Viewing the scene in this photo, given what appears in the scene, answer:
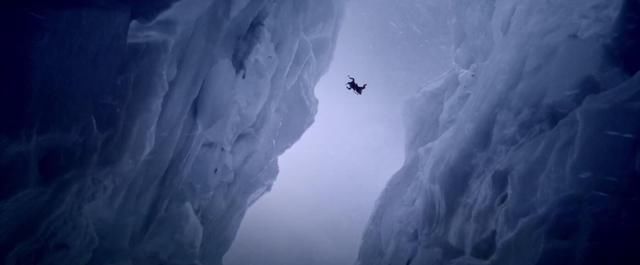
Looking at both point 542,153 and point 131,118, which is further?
point 131,118

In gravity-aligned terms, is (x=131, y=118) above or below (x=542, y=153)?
below

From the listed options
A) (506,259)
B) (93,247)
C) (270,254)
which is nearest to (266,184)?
(270,254)

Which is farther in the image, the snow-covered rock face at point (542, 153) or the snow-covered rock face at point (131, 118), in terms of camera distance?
the snow-covered rock face at point (542, 153)

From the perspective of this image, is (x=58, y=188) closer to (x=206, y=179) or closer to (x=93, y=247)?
(x=93, y=247)

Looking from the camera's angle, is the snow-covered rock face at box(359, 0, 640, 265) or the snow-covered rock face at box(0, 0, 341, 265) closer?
the snow-covered rock face at box(0, 0, 341, 265)
